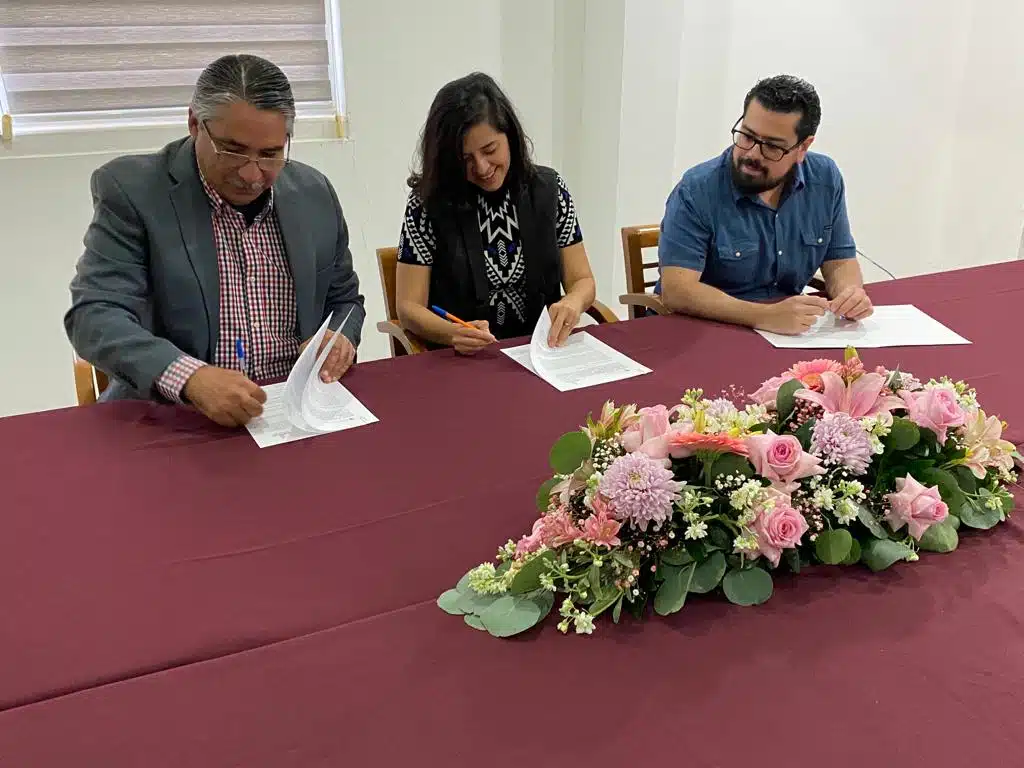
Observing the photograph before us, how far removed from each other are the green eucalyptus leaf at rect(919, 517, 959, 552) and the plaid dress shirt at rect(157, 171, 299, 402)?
1400mm

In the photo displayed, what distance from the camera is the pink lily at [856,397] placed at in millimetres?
1248

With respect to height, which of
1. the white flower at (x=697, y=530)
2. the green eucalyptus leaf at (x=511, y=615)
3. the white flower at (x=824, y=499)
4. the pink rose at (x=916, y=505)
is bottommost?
the green eucalyptus leaf at (x=511, y=615)

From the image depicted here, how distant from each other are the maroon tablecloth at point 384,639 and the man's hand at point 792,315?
1.99 feet

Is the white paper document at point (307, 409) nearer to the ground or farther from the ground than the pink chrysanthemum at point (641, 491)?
nearer to the ground

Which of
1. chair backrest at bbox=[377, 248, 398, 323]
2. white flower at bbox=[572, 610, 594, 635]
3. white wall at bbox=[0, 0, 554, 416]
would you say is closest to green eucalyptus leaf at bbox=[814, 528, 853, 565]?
white flower at bbox=[572, 610, 594, 635]

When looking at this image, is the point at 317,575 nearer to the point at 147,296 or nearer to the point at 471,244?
the point at 147,296

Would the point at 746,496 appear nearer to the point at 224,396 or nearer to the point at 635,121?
the point at 224,396

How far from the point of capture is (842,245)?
8.57 ft

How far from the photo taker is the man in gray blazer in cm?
167

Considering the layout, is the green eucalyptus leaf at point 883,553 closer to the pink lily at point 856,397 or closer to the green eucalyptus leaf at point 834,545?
the green eucalyptus leaf at point 834,545

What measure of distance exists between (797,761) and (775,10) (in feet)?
12.0

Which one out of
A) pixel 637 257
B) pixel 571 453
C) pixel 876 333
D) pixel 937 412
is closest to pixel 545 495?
pixel 571 453

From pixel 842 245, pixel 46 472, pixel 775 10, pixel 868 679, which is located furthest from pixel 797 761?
pixel 775 10

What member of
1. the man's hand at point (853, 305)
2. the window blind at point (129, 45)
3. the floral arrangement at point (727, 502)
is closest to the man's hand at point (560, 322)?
the man's hand at point (853, 305)
